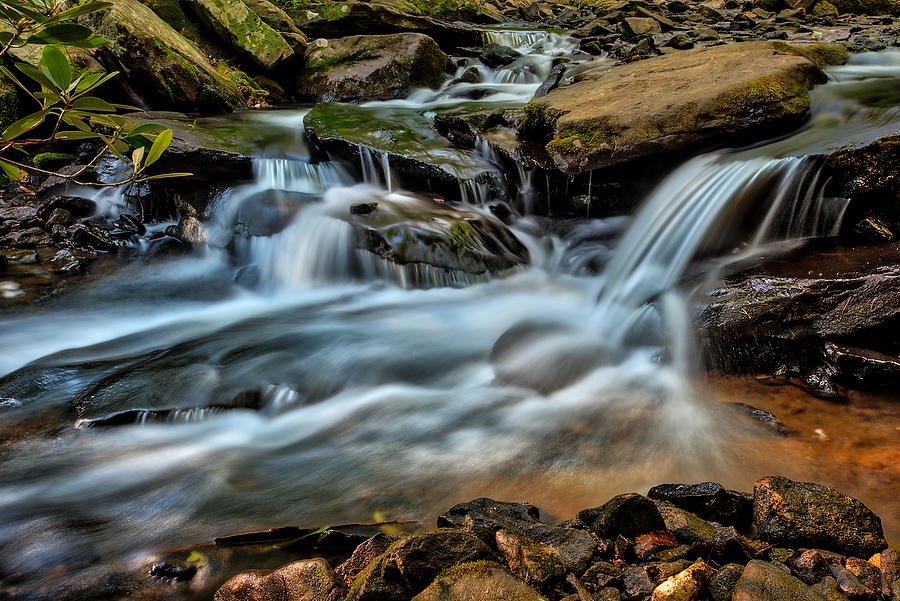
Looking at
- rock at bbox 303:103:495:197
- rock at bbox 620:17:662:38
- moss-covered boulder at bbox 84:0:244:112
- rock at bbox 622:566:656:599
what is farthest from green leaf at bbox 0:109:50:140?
rock at bbox 620:17:662:38

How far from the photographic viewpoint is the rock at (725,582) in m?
1.74

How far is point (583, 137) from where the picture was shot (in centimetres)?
633

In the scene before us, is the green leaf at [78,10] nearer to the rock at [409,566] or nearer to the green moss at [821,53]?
the rock at [409,566]

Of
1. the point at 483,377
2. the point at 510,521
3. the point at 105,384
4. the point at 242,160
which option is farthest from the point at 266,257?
the point at 510,521

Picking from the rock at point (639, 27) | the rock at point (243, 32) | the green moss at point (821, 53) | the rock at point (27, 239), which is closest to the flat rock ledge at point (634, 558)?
the rock at point (27, 239)

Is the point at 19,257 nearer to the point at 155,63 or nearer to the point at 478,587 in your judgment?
the point at 155,63

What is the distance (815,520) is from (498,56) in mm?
12939

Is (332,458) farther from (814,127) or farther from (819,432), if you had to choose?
(814,127)

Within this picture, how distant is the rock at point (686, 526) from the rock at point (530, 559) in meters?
0.58

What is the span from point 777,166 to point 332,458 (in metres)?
4.85

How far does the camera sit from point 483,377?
4574 mm

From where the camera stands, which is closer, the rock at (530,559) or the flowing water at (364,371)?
the rock at (530,559)

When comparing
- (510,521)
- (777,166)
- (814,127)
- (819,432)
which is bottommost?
(819,432)

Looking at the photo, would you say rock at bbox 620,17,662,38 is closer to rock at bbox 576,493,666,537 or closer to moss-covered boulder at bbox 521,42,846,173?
moss-covered boulder at bbox 521,42,846,173
